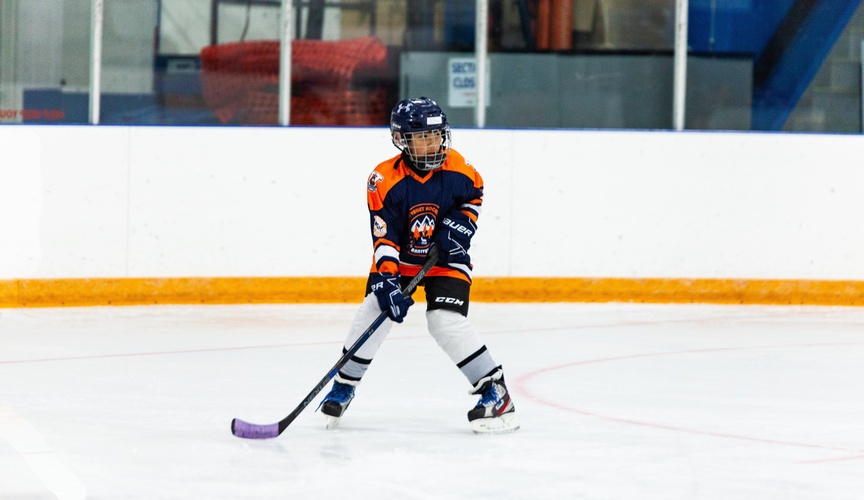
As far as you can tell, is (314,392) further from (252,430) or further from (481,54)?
(481,54)

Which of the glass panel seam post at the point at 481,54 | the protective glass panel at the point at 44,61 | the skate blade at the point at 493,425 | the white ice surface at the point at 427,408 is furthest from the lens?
the glass panel seam post at the point at 481,54

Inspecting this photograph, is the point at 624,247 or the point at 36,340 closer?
the point at 36,340

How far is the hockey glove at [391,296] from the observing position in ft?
12.0

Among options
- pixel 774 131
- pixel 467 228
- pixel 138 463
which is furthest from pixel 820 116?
pixel 138 463

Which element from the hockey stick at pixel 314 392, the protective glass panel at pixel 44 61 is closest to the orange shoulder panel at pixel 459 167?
the hockey stick at pixel 314 392

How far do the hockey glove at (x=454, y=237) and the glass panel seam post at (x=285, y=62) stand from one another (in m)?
3.34

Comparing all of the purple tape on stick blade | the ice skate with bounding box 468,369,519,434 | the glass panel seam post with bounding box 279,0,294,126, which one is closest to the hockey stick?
the purple tape on stick blade

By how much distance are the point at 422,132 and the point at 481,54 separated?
11.9 feet

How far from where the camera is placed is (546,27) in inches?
289

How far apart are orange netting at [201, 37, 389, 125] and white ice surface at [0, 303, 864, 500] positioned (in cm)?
110

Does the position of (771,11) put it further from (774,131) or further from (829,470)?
(829,470)

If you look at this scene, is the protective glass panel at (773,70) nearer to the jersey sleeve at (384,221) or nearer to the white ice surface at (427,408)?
the white ice surface at (427,408)

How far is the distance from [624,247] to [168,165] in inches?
88.7

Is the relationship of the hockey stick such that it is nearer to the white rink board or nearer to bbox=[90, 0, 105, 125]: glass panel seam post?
the white rink board
